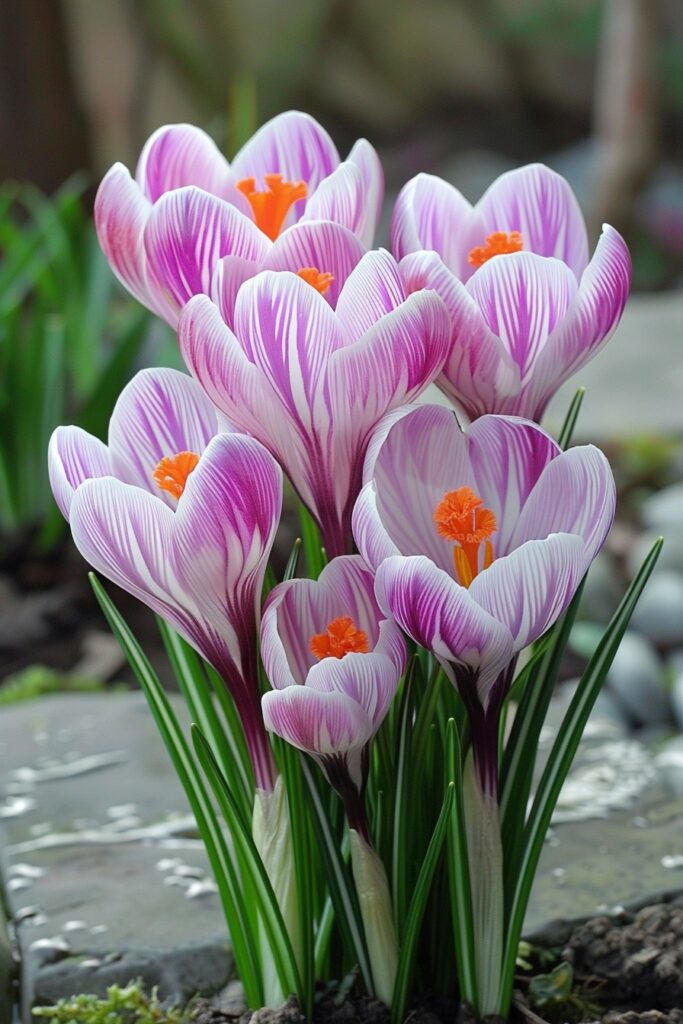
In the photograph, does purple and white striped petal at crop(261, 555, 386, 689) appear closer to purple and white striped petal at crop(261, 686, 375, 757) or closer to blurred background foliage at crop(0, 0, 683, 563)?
purple and white striped petal at crop(261, 686, 375, 757)

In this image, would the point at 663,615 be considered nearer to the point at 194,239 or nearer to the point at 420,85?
the point at 194,239

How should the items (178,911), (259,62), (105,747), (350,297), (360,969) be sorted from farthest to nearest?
(259,62), (105,747), (178,911), (360,969), (350,297)

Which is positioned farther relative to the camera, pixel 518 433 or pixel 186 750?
pixel 186 750

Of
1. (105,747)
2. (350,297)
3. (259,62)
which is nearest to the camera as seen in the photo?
(350,297)

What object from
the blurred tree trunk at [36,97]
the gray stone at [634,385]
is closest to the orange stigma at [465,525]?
the gray stone at [634,385]

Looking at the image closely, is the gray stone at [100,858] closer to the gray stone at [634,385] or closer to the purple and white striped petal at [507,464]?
the purple and white striped petal at [507,464]

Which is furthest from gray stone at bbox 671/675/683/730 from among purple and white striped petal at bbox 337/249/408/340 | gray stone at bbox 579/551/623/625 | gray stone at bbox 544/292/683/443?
purple and white striped petal at bbox 337/249/408/340

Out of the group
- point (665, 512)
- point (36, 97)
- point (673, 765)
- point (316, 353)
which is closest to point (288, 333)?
point (316, 353)

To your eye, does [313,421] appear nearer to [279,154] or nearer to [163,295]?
[163,295]

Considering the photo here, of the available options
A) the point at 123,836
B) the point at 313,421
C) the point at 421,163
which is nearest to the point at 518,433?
the point at 313,421
